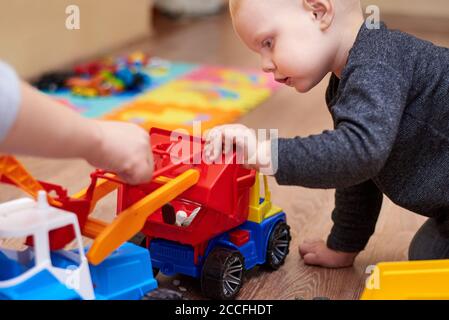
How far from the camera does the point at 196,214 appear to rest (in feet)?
2.88

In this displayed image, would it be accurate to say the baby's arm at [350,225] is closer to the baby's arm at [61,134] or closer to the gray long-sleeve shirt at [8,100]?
the baby's arm at [61,134]

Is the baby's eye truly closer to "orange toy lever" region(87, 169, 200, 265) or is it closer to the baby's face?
the baby's face

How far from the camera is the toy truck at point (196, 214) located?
2.60 feet

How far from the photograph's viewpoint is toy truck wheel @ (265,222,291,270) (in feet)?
3.26

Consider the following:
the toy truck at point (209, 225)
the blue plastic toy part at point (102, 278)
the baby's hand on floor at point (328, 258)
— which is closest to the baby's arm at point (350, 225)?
the baby's hand on floor at point (328, 258)

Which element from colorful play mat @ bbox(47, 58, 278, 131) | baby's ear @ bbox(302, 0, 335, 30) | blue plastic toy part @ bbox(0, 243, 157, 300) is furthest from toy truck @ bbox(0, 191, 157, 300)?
colorful play mat @ bbox(47, 58, 278, 131)

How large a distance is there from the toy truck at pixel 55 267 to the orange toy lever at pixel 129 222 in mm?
17

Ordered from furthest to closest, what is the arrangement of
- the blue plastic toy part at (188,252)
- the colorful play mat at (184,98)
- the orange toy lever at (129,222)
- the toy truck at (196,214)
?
1. the colorful play mat at (184,98)
2. the blue plastic toy part at (188,252)
3. the toy truck at (196,214)
4. the orange toy lever at (129,222)

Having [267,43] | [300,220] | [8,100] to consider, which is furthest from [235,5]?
[300,220]

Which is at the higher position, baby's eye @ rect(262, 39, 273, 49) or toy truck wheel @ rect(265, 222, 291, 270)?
baby's eye @ rect(262, 39, 273, 49)

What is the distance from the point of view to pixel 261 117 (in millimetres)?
1776

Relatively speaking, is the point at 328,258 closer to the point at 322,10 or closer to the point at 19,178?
the point at 322,10

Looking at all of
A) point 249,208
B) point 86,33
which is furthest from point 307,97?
point 249,208

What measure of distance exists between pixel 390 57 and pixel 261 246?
0.33m
